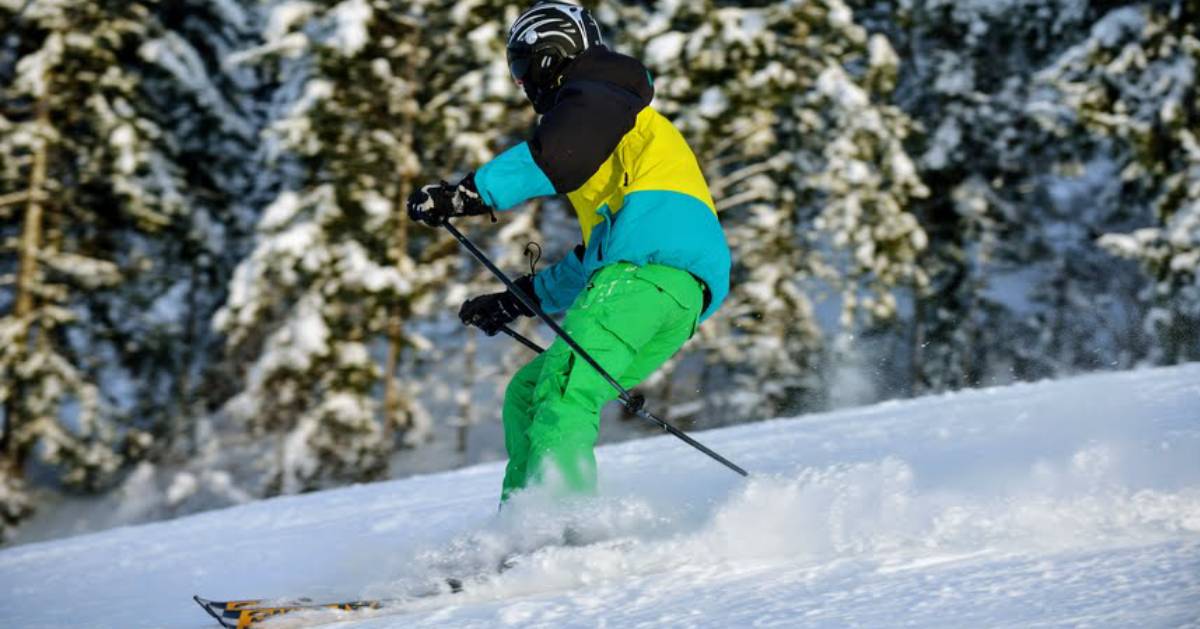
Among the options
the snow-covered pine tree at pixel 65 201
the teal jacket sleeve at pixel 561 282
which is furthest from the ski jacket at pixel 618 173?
the snow-covered pine tree at pixel 65 201

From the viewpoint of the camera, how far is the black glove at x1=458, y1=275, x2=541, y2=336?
407cm

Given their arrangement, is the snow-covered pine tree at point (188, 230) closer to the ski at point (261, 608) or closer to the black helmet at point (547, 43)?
the black helmet at point (547, 43)

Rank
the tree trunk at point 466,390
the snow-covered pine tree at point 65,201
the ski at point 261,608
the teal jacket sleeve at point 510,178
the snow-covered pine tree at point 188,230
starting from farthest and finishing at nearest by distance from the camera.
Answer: the tree trunk at point 466,390 < the snow-covered pine tree at point 188,230 < the snow-covered pine tree at point 65,201 < the teal jacket sleeve at point 510,178 < the ski at point 261,608

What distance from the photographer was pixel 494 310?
4.11 metres

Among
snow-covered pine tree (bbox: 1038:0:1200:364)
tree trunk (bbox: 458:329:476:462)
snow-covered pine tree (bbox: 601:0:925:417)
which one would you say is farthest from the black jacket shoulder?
snow-covered pine tree (bbox: 1038:0:1200:364)

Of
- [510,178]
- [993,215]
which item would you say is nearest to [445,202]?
[510,178]

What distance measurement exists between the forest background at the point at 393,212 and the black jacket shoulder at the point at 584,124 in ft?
31.0

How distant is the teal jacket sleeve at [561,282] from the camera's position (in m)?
3.98

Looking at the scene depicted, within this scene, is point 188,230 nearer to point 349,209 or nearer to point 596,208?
point 349,209

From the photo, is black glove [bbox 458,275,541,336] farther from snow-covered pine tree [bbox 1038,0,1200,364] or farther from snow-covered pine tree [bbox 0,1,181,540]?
snow-covered pine tree [bbox 1038,0,1200,364]

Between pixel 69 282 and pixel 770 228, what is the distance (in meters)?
8.46

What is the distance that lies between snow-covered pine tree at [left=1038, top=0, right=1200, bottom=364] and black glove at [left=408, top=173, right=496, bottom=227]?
39.8 feet

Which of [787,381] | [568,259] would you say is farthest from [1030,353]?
[568,259]

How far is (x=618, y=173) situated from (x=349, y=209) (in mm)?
9976
